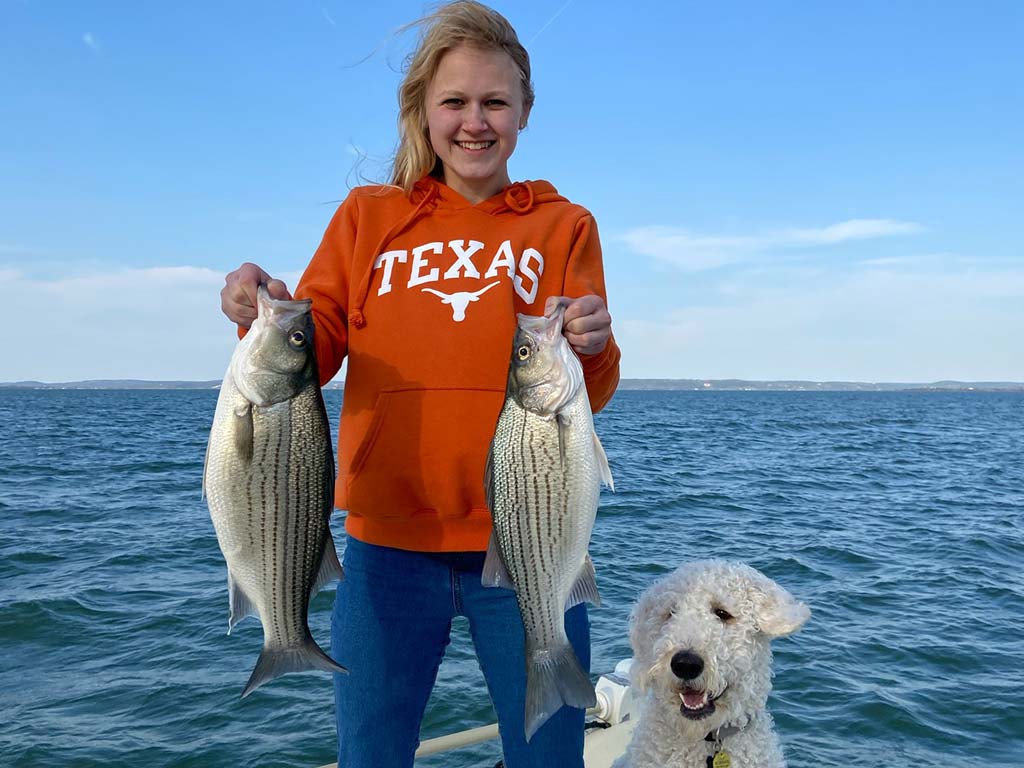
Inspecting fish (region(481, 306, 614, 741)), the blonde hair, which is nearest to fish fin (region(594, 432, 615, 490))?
fish (region(481, 306, 614, 741))

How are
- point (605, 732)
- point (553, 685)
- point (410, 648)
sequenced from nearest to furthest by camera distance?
→ point (553, 685)
point (410, 648)
point (605, 732)

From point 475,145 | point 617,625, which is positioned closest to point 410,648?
point 475,145

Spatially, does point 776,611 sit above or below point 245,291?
below

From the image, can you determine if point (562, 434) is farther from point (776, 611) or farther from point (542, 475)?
point (776, 611)

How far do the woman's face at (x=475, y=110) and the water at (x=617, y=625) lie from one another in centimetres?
550

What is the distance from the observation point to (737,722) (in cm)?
368

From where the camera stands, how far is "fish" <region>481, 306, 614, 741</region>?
233 centimetres

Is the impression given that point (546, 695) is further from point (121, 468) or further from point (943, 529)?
point (121, 468)

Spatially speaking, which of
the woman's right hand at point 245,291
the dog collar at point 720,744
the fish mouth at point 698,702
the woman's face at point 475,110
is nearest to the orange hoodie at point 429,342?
the woman's face at point 475,110

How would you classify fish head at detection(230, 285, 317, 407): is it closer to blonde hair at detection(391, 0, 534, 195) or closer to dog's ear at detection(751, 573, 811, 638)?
blonde hair at detection(391, 0, 534, 195)

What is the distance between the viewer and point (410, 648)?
2.81m

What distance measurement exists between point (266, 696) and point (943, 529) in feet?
48.7

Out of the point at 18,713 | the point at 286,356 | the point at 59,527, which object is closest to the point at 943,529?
the point at 18,713

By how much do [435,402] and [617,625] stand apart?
788cm
